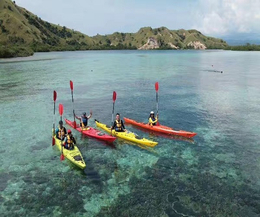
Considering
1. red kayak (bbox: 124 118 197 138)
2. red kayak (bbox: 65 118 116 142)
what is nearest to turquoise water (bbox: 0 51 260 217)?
red kayak (bbox: 65 118 116 142)

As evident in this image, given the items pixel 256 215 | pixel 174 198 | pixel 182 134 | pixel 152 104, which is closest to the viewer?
pixel 256 215

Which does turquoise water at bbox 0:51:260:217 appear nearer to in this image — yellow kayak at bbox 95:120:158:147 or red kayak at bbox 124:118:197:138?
yellow kayak at bbox 95:120:158:147

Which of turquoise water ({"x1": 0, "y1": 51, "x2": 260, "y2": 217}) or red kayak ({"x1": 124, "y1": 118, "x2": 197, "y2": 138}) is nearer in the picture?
turquoise water ({"x1": 0, "y1": 51, "x2": 260, "y2": 217})

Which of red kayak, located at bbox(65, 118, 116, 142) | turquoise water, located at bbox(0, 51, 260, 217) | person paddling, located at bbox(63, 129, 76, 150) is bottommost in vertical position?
turquoise water, located at bbox(0, 51, 260, 217)

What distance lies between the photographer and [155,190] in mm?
16938

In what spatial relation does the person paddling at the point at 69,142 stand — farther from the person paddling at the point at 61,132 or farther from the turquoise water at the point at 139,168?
the turquoise water at the point at 139,168

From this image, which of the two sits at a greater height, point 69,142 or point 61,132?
point 61,132

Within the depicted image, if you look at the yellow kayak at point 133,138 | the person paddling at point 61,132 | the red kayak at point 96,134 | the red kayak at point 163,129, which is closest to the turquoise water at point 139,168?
the red kayak at point 96,134

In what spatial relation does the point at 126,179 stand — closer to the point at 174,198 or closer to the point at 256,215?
the point at 174,198

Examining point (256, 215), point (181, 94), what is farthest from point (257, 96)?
point (256, 215)

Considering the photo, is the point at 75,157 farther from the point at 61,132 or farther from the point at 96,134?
the point at 96,134

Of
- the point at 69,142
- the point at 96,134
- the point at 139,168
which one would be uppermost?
the point at 69,142

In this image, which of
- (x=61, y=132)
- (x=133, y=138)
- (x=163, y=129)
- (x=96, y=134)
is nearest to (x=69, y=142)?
(x=61, y=132)

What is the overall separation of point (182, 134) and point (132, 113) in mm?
10930
